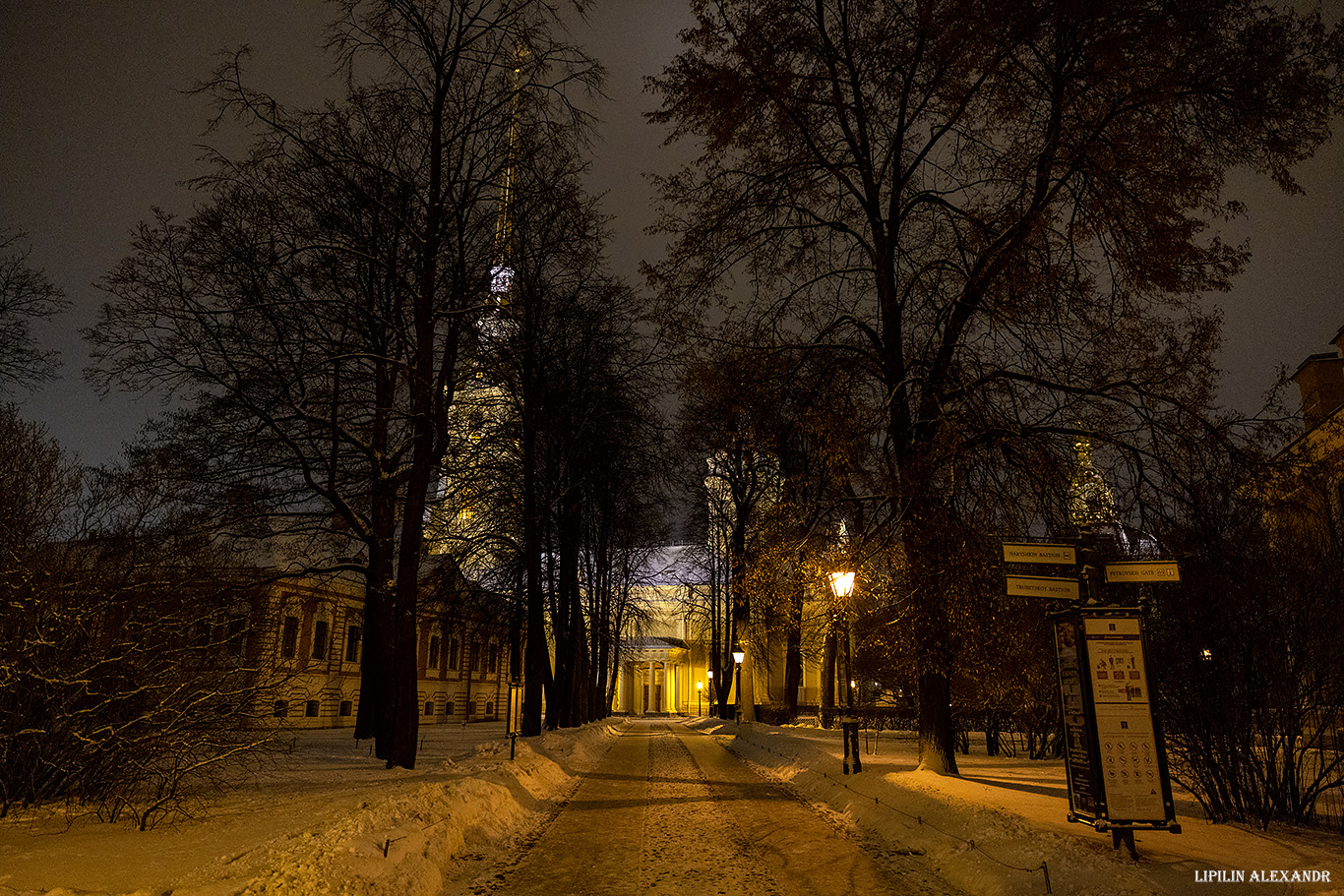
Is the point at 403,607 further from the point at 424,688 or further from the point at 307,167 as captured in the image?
the point at 424,688

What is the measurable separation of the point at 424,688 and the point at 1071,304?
1753 inches

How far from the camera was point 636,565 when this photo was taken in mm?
43938

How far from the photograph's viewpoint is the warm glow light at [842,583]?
12539 millimetres

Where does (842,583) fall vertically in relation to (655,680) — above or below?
above

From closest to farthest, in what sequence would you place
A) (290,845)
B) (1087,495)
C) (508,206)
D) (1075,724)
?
1. (290,845)
2. (1075,724)
3. (1087,495)
4. (508,206)

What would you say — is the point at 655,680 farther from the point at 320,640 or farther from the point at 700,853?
the point at 700,853

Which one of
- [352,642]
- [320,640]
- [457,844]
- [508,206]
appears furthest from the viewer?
[352,642]

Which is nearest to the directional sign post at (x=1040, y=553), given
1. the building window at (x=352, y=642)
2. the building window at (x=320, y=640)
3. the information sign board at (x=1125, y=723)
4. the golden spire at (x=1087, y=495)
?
the information sign board at (x=1125, y=723)

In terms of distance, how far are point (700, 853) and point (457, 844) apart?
2.36m

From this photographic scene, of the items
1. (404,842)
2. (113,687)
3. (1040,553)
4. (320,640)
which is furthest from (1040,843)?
(320,640)

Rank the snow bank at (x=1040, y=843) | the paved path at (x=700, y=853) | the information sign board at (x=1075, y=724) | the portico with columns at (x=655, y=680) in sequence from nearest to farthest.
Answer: the snow bank at (x=1040, y=843) → the paved path at (x=700, y=853) → the information sign board at (x=1075, y=724) → the portico with columns at (x=655, y=680)

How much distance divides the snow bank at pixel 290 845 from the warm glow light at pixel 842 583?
17.1ft

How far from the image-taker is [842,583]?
12828mm

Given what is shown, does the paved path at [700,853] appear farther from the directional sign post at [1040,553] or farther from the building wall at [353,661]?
the building wall at [353,661]
